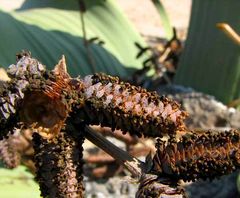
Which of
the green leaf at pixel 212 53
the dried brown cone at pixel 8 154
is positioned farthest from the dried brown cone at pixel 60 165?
the green leaf at pixel 212 53

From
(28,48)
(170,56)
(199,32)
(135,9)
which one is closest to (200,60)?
(199,32)

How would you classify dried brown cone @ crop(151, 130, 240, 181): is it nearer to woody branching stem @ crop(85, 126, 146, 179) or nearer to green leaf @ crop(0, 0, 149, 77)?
woody branching stem @ crop(85, 126, 146, 179)

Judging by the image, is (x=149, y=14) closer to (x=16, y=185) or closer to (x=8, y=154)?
(x=16, y=185)

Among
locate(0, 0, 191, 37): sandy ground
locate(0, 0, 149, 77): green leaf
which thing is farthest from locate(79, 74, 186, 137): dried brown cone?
locate(0, 0, 191, 37): sandy ground

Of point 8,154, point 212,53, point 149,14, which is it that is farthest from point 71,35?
point 149,14

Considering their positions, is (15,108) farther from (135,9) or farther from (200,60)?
(135,9)
